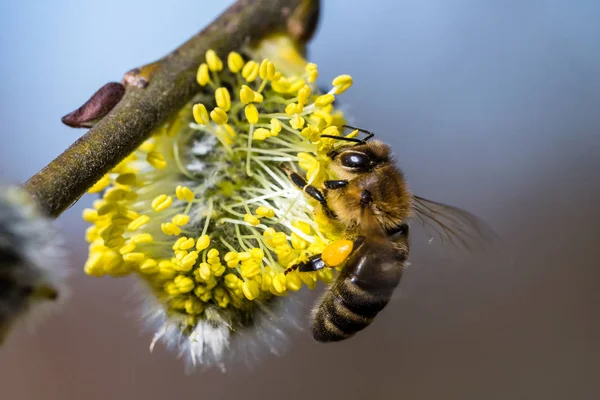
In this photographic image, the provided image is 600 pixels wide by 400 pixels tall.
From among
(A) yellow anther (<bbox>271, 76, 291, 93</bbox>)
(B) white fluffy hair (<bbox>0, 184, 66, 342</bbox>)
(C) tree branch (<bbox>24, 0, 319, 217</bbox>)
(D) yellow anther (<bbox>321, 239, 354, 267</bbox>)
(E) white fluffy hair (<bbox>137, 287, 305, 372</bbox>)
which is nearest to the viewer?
(B) white fluffy hair (<bbox>0, 184, 66, 342</bbox>)

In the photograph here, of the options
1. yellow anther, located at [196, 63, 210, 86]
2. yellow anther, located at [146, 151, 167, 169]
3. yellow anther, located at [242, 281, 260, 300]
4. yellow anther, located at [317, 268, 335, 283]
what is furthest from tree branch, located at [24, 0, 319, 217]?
yellow anther, located at [317, 268, 335, 283]

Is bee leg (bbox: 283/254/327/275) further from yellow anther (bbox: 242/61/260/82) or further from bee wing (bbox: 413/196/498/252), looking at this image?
yellow anther (bbox: 242/61/260/82)

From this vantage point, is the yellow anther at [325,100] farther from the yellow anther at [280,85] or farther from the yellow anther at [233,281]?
the yellow anther at [233,281]

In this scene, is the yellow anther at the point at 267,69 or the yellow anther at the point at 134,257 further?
the yellow anther at the point at 267,69

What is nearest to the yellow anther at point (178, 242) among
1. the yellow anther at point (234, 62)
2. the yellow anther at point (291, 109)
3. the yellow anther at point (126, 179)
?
the yellow anther at point (126, 179)

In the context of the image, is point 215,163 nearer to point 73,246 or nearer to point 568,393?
point 73,246

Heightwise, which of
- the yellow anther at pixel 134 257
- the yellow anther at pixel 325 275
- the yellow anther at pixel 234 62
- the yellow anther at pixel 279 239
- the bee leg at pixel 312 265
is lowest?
the yellow anther at pixel 325 275
